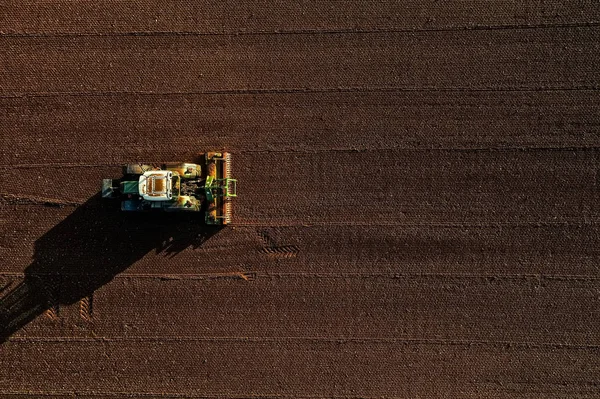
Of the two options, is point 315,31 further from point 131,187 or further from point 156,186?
point 131,187

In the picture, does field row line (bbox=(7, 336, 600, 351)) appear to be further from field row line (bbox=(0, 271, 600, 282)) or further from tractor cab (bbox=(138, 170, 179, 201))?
tractor cab (bbox=(138, 170, 179, 201))

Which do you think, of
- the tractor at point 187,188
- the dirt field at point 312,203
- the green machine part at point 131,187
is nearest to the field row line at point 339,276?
the dirt field at point 312,203

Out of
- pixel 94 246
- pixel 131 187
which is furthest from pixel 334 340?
pixel 94 246

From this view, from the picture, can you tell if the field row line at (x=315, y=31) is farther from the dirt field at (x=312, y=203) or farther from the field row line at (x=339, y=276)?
the field row line at (x=339, y=276)

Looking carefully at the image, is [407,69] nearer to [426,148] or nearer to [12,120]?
[426,148]

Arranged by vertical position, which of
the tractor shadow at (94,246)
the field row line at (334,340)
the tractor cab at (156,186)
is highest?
the tractor cab at (156,186)

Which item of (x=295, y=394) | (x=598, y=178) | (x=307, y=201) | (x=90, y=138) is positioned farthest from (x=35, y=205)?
(x=598, y=178)

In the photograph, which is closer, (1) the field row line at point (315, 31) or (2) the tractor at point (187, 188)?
(2) the tractor at point (187, 188)
